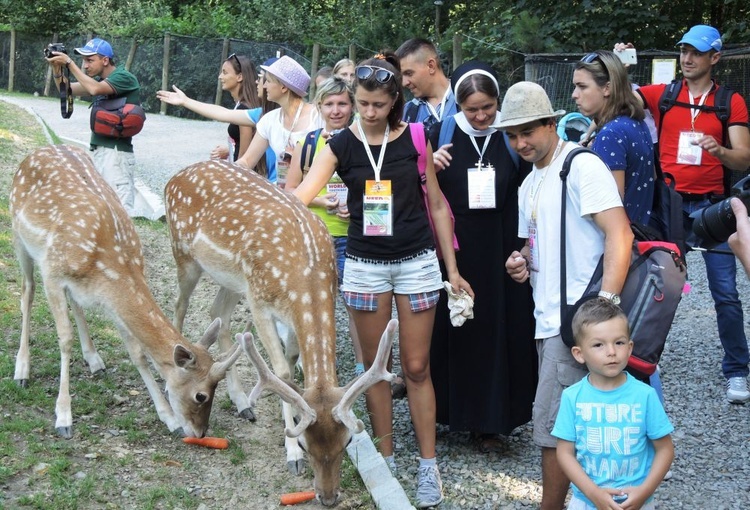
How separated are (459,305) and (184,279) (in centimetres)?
223

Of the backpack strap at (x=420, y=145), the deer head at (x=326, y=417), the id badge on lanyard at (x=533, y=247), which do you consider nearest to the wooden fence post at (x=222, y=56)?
the backpack strap at (x=420, y=145)

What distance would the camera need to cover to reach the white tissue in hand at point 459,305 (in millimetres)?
4859

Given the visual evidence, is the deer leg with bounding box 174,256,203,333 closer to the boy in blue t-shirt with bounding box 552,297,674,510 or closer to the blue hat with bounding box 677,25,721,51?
the boy in blue t-shirt with bounding box 552,297,674,510

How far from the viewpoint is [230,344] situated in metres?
6.34

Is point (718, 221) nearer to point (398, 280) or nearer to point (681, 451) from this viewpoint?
point (398, 280)

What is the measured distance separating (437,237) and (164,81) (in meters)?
23.7

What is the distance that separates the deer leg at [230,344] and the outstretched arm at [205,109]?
4.85 feet

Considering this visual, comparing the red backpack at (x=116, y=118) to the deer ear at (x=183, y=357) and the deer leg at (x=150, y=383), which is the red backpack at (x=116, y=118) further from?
the deer ear at (x=183, y=357)

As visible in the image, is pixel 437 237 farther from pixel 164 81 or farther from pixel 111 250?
pixel 164 81

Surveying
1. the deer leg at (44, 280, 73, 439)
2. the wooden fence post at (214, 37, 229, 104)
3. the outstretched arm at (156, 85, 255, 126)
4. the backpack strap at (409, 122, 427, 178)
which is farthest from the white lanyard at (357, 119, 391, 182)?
the wooden fence post at (214, 37, 229, 104)

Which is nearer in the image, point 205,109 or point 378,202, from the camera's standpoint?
point 378,202

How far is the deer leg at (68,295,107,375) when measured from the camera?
20.6 feet

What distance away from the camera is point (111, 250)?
562 cm

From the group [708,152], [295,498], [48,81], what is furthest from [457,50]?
[48,81]
